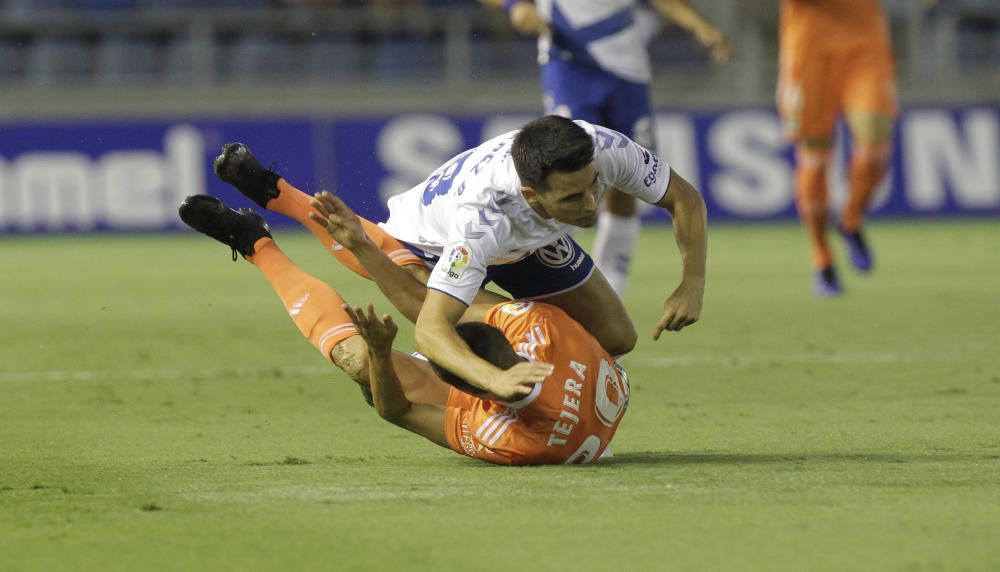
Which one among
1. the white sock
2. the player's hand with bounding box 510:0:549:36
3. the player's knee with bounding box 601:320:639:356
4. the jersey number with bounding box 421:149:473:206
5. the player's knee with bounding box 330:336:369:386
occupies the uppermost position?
the player's hand with bounding box 510:0:549:36

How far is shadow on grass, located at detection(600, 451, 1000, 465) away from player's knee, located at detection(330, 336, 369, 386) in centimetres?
91

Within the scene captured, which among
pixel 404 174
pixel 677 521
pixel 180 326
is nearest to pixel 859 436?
pixel 677 521

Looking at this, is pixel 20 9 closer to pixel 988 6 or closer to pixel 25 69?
pixel 25 69

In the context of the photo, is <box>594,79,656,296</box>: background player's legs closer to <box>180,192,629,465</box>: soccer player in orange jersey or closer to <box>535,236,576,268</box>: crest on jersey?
<box>535,236,576,268</box>: crest on jersey

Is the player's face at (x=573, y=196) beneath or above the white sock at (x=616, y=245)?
above

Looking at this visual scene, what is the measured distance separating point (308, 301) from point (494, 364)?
1.27 m

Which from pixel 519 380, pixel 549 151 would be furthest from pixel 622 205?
pixel 519 380

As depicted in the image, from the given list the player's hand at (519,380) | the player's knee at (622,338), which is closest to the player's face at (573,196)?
the player's hand at (519,380)

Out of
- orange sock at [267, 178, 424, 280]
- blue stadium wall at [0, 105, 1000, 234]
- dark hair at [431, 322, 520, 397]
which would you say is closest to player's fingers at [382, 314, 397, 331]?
dark hair at [431, 322, 520, 397]

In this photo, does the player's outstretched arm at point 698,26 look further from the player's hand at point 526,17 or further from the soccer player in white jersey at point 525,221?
the soccer player in white jersey at point 525,221

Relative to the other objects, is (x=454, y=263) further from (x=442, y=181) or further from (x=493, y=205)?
(x=442, y=181)

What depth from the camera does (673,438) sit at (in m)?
6.08

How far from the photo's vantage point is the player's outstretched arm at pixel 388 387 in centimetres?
514

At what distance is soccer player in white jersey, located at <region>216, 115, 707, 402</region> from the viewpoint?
5.16 m
